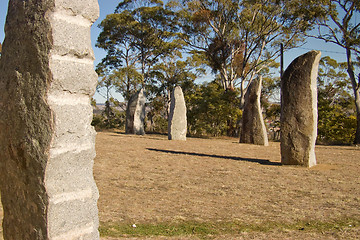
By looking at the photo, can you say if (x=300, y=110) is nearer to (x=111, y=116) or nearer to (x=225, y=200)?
(x=225, y=200)

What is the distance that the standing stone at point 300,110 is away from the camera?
8375 mm

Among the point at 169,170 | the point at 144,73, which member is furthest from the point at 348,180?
the point at 144,73

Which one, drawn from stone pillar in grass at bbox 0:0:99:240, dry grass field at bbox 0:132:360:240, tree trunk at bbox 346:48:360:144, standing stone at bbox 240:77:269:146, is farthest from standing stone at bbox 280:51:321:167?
tree trunk at bbox 346:48:360:144

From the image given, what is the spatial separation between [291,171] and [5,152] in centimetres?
656

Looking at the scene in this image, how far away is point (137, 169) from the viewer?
8.10 metres

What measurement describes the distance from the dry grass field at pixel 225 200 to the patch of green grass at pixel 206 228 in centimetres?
1

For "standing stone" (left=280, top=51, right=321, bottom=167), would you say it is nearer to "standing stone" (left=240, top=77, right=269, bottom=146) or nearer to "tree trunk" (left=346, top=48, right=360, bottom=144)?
"standing stone" (left=240, top=77, right=269, bottom=146)

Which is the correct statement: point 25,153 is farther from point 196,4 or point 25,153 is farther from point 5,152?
point 196,4

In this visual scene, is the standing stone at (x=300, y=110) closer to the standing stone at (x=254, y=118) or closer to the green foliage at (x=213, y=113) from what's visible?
the standing stone at (x=254, y=118)

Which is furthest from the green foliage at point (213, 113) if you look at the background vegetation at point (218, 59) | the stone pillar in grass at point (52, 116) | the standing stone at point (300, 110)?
the stone pillar in grass at point (52, 116)

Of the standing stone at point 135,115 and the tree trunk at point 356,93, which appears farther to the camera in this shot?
the standing stone at point 135,115

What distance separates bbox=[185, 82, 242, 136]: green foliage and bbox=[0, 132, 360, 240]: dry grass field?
12.2 meters

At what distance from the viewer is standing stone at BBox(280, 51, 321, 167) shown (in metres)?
8.38

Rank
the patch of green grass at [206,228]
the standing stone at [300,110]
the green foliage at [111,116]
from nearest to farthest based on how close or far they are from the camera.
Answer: the patch of green grass at [206,228]
the standing stone at [300,110]
the green foliage at [111,116]
